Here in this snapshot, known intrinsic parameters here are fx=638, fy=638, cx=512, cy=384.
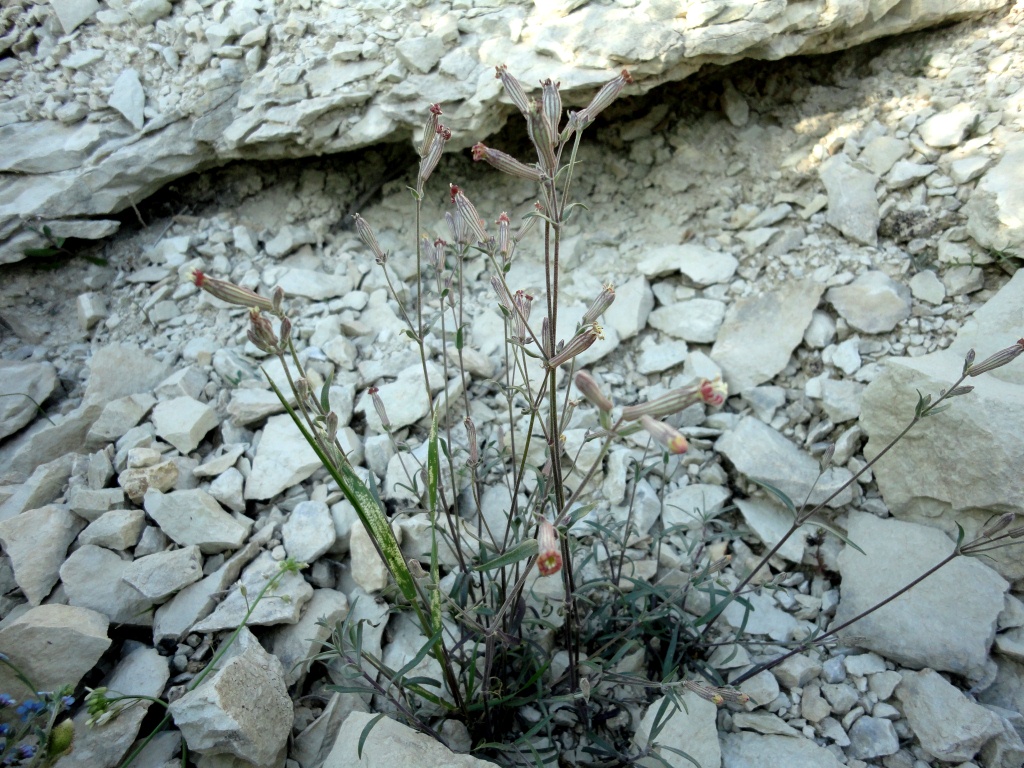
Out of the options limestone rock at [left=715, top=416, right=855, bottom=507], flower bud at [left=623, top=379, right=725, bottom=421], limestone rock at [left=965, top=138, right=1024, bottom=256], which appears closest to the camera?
flower bud at [left=623, top=379, right=725, bottom=421]

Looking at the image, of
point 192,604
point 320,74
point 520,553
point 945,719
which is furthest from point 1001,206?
point 192,604

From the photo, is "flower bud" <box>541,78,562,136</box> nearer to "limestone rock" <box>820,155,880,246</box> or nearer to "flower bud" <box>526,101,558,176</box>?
"flower bud" <box>526,101,558,176</box>

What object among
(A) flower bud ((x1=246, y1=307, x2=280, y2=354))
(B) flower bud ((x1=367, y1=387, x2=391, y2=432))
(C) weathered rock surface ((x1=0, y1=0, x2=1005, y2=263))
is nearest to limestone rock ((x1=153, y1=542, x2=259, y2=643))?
(B) flower bud ((x1=367, y1=387, x2=391, y2=432))

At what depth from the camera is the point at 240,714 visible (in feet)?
6.63

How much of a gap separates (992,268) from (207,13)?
4528 mm

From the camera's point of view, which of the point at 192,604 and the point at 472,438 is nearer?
the point at 472,438

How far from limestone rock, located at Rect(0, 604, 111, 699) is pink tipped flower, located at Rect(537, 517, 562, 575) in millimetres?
1840

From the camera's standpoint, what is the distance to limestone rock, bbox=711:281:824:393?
10.3ft

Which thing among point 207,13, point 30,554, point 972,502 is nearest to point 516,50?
point 207,13

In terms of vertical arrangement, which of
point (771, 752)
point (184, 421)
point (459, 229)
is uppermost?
point (459, 229)

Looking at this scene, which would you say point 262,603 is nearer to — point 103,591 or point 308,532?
point 308,532

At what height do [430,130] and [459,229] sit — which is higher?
[430,130]

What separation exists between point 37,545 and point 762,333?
3.34 meters

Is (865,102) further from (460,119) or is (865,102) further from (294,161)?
(294,161)
